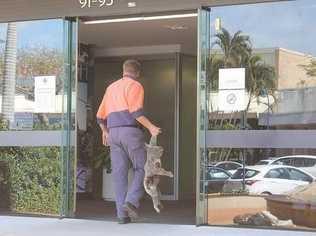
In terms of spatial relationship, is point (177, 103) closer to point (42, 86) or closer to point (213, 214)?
point (42, 86)

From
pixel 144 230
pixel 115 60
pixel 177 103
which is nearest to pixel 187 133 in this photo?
pixel 177 103

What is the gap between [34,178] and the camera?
414 inches

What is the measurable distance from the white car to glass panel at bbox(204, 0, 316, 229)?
0.5 inches

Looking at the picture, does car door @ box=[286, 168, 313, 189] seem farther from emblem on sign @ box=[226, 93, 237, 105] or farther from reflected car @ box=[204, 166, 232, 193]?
emblem on sign @ box=[226, 93, 237, 105]

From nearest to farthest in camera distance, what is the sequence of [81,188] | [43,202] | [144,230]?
[144,230] → [43,202] → [81,188]

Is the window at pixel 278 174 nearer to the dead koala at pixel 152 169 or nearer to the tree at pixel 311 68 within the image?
the tree at pixel 311 68

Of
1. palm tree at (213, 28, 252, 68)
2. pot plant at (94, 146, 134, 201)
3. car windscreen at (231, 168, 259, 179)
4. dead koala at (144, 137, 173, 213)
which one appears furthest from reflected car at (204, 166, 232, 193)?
pot plant at (94, 146, 134, 201)

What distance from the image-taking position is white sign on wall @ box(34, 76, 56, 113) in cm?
1024

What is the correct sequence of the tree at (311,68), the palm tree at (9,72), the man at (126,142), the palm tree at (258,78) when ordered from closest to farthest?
the tree at (311,68) → the palm tree at (258,78) → the man at (126,142) → the palm tree at (9,72)

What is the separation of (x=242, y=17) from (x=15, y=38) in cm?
382

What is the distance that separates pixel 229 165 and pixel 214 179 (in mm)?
292

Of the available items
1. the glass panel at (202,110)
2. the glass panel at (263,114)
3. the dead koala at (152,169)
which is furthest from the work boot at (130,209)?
the glass panel at (263,114)

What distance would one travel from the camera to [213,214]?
30.0 feet

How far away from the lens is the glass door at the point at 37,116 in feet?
33.0
